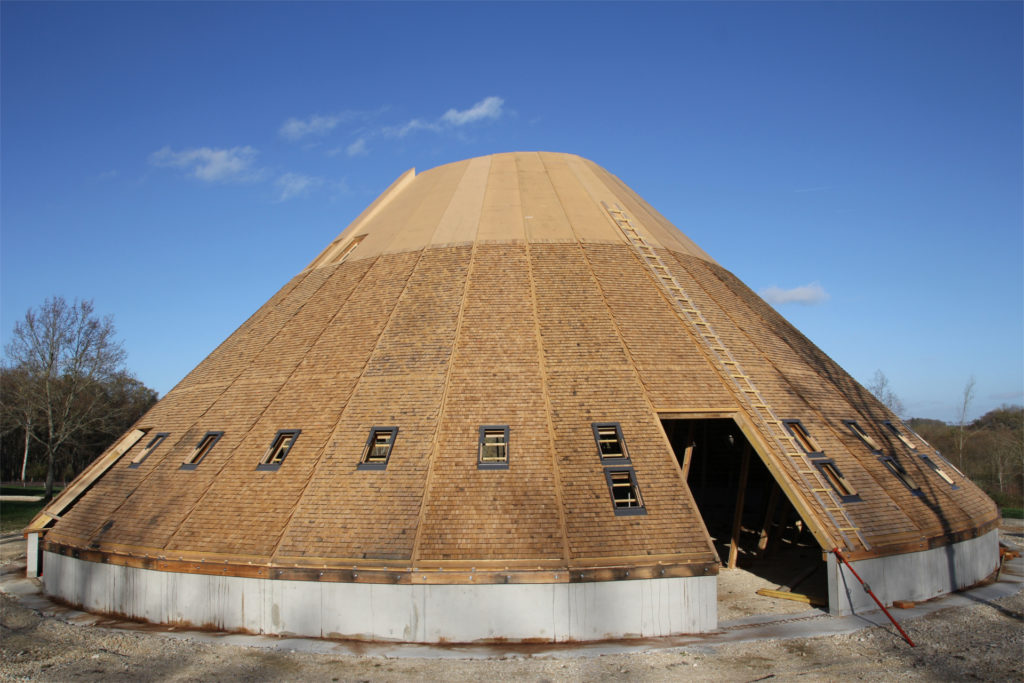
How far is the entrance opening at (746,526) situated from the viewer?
17.5 meters

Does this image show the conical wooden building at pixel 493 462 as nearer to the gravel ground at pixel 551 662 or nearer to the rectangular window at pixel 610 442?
the rectangular window at pixel 610 442

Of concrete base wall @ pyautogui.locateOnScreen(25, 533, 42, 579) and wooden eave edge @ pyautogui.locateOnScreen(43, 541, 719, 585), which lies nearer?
wooden eave edge @ pyautogui.locateOnScreen(43, 541, 719, 585)

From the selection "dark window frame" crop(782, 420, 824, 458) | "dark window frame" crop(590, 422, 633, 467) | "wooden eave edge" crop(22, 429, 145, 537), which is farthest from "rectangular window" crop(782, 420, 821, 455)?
"wooden eave edge" crop(22, 429, 145, 537)

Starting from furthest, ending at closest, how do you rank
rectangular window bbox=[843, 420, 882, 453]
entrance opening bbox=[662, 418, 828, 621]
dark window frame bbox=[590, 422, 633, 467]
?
rectangular window bbox=[843, 420, 882, 453] → entrance opening bbox=[662, 418, 828, 621] → dark window frame bbox=[590, 422, 633, 467]

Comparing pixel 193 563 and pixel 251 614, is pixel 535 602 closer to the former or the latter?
pixel 251 614

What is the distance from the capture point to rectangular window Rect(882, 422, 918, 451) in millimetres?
21316

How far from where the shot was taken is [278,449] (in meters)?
17.5

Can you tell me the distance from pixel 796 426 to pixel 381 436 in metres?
11.2

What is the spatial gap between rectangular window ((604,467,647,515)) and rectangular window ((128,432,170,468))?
44.4 ft

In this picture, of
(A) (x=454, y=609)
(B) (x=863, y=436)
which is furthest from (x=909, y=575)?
(A) (x=454, y=609)

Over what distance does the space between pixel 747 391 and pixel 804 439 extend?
193 cm

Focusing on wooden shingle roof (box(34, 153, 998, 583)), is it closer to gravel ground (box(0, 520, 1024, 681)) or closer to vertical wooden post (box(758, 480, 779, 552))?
gravel ground (box(0, 520, 1024, 681))

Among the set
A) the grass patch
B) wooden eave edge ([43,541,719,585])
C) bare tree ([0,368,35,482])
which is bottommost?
the grass patch

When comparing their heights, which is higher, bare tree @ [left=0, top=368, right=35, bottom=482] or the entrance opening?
bare tree @ [left=0, top=368, right=35, bottom=482]
